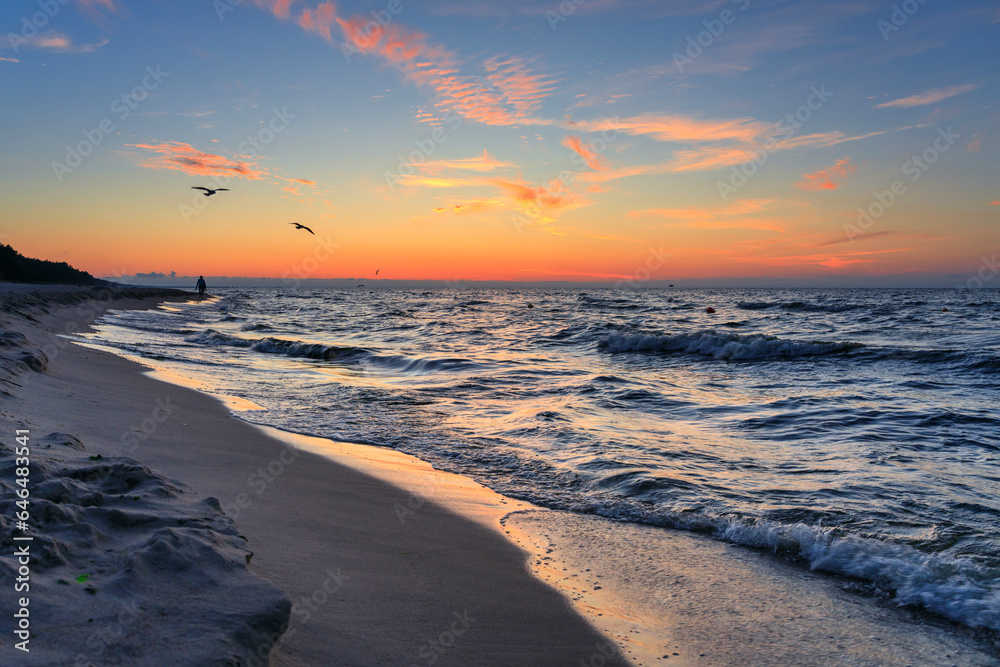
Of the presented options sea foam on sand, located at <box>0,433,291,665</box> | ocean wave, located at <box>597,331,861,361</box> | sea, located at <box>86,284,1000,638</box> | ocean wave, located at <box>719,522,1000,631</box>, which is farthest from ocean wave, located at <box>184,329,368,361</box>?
ocean wave, located at <box>719,522,1000,631</box>

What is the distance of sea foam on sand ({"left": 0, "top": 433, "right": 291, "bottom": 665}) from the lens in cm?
204

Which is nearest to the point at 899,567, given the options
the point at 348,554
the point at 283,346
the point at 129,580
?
Result: the point at 348,554

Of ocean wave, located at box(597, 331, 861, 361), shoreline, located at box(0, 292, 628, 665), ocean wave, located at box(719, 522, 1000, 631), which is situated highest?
ocean wave, located at box(597, 331, 861, 361)

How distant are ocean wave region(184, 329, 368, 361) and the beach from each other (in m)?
12.5

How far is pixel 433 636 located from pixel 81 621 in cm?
155

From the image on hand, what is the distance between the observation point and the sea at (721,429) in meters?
4.53

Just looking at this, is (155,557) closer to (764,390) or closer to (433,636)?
(433,636)

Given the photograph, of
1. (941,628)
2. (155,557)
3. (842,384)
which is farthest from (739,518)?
(842,384)

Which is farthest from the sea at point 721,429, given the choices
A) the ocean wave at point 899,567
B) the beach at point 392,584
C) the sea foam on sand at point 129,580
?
the sea foam on sand at point 129,580

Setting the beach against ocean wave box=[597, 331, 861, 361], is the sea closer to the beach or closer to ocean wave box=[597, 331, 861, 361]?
ocean wave box=[597, 331, 861, 361]

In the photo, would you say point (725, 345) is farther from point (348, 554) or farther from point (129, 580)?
point (129, 580)

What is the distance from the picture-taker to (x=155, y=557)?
2547 mm

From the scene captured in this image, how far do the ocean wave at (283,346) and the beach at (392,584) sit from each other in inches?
491

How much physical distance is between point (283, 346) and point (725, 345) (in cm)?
1561
